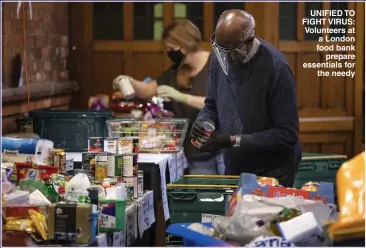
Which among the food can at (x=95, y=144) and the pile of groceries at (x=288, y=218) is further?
the food can at (x=95, y=144)

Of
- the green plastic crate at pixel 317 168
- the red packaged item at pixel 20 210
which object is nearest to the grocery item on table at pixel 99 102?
the green plastic crate at pixel 317 168

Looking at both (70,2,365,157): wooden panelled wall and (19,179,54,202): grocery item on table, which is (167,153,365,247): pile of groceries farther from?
(70,2,365,157): wooden panelled wall

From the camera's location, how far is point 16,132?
→ 5.40 m

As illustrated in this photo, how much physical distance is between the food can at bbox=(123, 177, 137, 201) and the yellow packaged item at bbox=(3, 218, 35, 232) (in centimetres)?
76

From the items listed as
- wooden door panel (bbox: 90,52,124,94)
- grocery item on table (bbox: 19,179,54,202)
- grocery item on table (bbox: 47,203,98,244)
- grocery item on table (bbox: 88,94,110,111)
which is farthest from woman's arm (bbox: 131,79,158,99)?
grocery item on table (bbox: 47,203,98,244)

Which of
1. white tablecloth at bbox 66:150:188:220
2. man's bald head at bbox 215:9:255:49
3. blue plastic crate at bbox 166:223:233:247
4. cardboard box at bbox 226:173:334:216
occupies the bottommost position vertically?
white tablecloth at bbox 66:150:188:220

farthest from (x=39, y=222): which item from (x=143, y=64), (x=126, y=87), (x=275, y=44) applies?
(x=275, y=44)

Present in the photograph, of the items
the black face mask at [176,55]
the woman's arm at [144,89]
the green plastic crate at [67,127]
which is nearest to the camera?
the green plastic crate at [67,127]

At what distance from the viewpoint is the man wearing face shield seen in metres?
3.78

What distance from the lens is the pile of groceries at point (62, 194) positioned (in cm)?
296

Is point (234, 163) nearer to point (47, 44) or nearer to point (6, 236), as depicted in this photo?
point (6, 236)

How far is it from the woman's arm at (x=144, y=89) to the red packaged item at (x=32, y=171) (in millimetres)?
3052

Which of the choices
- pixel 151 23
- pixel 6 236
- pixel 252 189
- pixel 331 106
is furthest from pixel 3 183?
pixel 331 106

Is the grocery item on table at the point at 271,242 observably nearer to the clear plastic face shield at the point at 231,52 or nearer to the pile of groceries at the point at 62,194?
the pile of groceries at the point at 62,194
